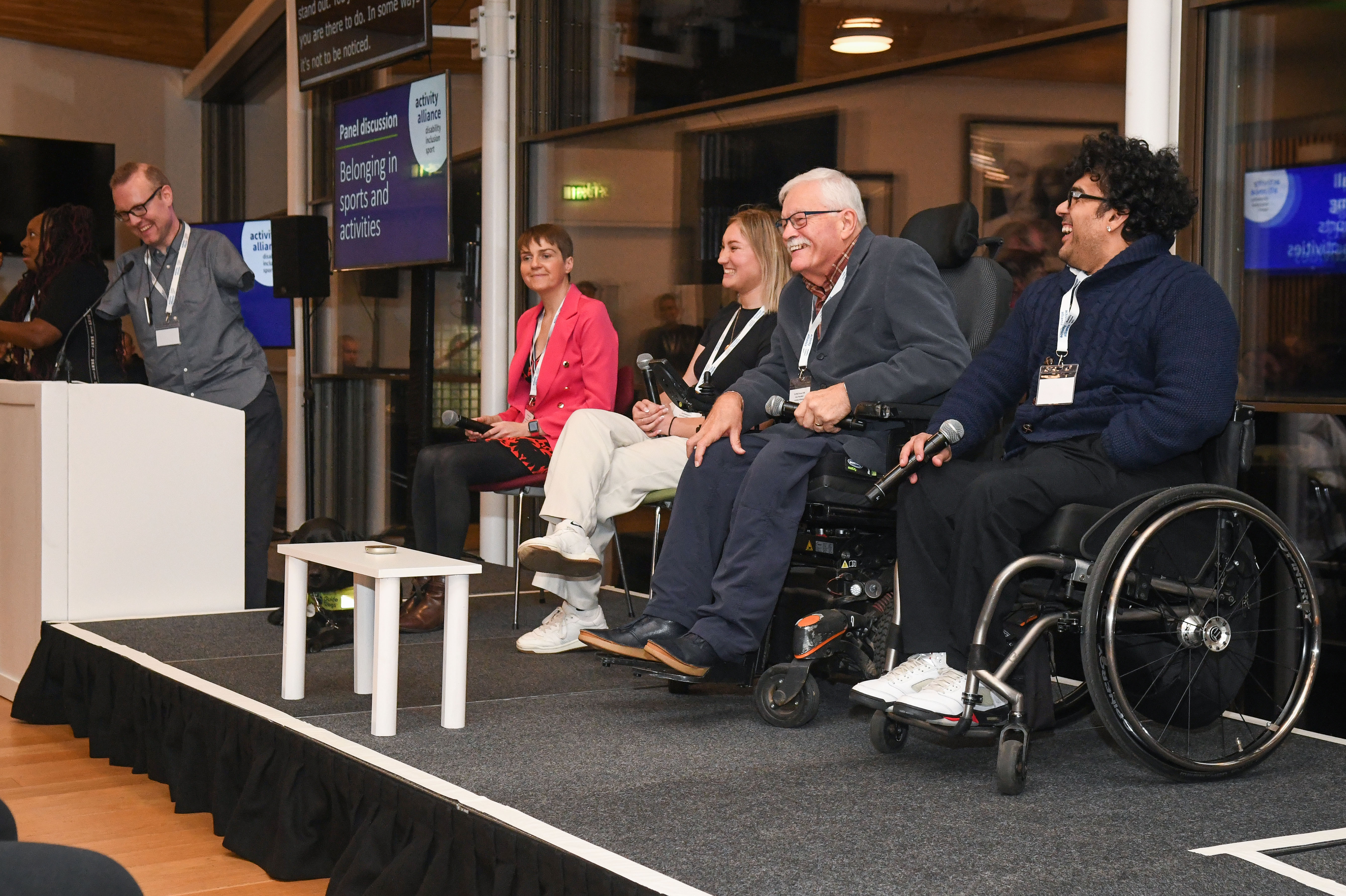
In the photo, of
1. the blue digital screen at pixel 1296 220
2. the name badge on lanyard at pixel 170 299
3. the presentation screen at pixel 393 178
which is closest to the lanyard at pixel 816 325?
the blue digital screen at pixel 1296 220

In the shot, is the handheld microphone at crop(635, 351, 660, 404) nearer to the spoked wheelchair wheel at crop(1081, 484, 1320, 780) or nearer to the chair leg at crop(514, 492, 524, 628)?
the chair leg at crop(514, 492, 524, 628)

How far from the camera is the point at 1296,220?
9.89 feet

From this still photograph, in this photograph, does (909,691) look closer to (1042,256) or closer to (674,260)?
(1042,256)

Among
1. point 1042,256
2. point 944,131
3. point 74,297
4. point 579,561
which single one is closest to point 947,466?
point 579,561

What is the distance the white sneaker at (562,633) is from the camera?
3.57 meters

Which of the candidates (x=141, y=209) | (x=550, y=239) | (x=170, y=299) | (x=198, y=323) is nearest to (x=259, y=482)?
(x=198, y=323)

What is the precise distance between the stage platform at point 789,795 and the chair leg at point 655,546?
27.3 inches

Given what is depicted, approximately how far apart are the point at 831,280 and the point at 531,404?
140cm

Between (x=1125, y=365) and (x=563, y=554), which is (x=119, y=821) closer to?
(x=563, y=554)

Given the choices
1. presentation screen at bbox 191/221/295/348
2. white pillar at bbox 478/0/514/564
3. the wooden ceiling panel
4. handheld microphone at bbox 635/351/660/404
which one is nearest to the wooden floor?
handheld microphone at bbox 635/351/660/404

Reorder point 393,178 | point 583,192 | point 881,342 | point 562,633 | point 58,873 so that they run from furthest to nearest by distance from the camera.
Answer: point 393,178, point 583,192, point 562,633, point 881,342, point 58,873

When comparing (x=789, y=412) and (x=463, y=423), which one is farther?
(x=463, y=423)

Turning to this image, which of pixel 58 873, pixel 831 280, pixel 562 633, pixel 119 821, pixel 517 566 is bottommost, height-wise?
pixel 119 821

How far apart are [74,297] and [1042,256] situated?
320 cm
